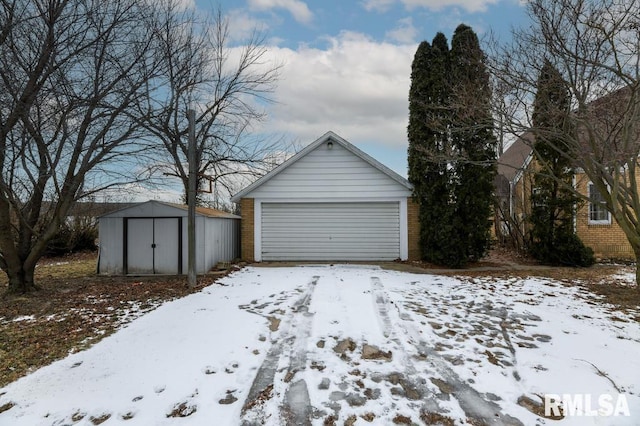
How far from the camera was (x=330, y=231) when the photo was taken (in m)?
12.9

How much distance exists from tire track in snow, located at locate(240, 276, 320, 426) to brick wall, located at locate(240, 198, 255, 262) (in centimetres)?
720

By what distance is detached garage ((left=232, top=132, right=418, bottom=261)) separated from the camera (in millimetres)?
12633

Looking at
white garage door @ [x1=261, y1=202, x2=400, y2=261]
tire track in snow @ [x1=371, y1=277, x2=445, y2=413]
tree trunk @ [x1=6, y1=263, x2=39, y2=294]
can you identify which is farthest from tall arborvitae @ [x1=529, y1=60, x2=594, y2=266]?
tree trunk @ [x1=6, y1=263, x2=39, y2=294]

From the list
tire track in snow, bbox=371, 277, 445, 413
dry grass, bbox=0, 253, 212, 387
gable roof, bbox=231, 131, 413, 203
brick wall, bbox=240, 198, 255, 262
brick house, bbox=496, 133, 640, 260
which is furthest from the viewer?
brick house, bbox=496, 133, 640, 260

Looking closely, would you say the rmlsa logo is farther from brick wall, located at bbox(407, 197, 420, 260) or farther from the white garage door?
the white garage door

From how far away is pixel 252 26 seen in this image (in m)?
13.1

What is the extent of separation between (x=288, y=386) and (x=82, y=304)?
221 inches

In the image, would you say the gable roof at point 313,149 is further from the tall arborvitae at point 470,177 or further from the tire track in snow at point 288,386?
the tire track in snow at point 288,386

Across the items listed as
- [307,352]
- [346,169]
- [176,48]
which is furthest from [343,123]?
[307,352]

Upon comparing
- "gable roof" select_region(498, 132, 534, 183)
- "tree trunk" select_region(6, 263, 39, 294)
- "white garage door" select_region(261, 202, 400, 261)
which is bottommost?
"tree trunk" select_region(6, 263, 39, 294)

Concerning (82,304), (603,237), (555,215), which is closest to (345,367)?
(82,304)

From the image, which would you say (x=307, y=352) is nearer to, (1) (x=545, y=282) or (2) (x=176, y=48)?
(1) (x=545, y=282)

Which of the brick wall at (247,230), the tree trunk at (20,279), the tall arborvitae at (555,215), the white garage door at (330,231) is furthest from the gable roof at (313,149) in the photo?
the tree trunk at (20,279)

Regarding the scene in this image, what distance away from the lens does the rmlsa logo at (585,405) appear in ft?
10.2
